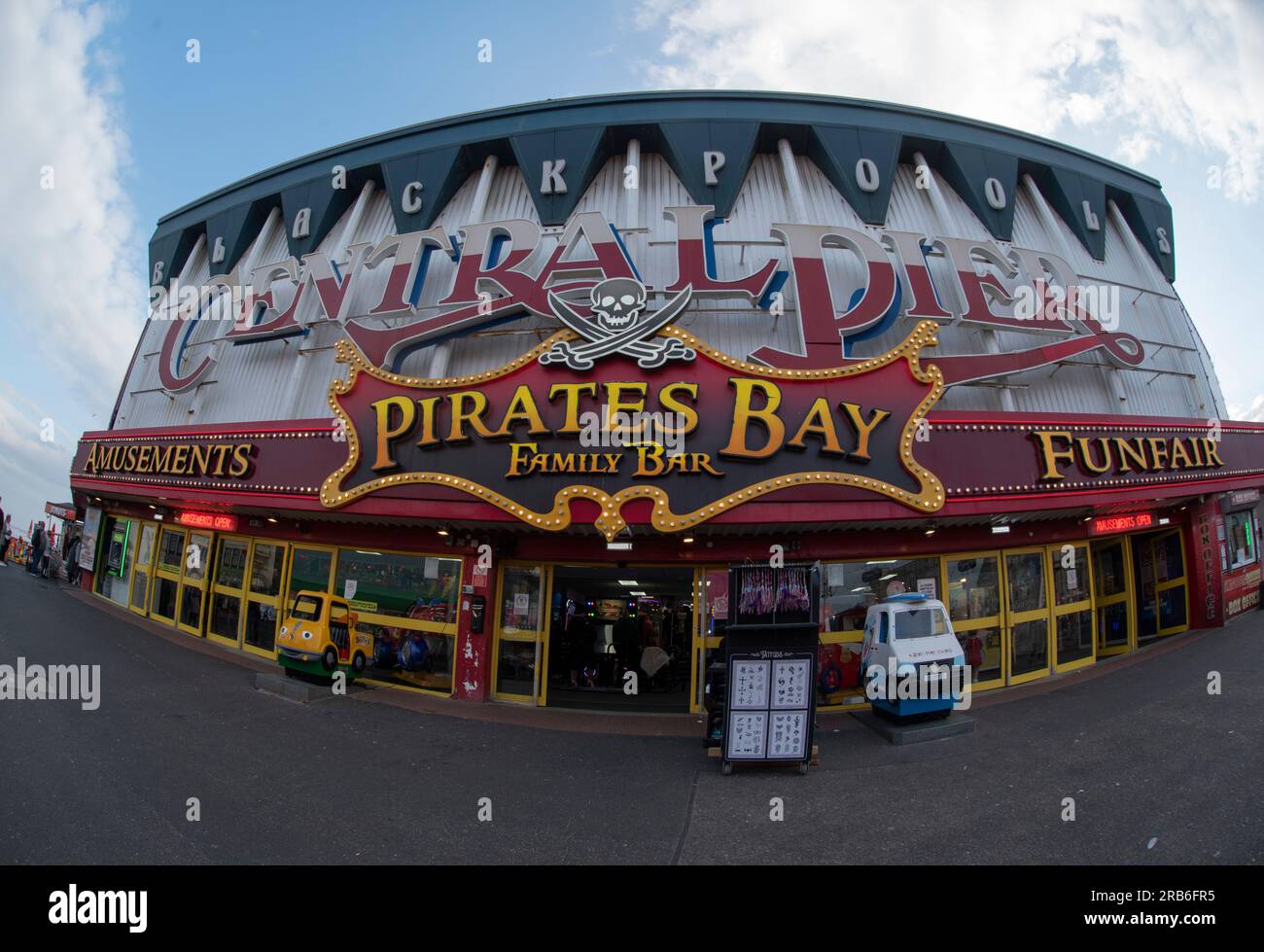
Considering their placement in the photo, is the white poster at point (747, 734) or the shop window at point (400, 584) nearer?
the white poster at point (747, 734)

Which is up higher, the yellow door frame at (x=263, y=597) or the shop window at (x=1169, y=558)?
the shop window at (x=1169, y=558)

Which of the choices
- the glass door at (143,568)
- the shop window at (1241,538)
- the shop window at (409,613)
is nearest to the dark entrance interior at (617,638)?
the shop window at (409,613)

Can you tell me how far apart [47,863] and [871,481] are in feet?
32.3

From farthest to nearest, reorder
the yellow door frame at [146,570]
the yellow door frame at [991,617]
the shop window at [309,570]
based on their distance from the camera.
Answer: the yellow door frame at [146,570]
the shop window at [309,570]
the yellow door frame at [991,617]

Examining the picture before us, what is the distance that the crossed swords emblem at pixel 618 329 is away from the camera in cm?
859

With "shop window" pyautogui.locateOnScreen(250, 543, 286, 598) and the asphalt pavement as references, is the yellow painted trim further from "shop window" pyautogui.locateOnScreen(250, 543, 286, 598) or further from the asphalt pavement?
"shop window" pyautogui.locateOnScreen(250, 543, 286, 598)

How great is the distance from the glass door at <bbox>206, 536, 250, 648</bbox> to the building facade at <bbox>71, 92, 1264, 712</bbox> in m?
0.11

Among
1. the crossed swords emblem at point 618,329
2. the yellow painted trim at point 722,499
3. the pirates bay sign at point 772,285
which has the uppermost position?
the pirates bay sign at point 772,285

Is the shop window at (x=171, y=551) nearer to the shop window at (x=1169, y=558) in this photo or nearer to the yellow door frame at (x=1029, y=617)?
the yellow door frame at (x=1029, y=617)

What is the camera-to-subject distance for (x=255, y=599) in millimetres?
12695

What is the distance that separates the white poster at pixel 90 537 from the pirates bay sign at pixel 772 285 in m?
13.4
